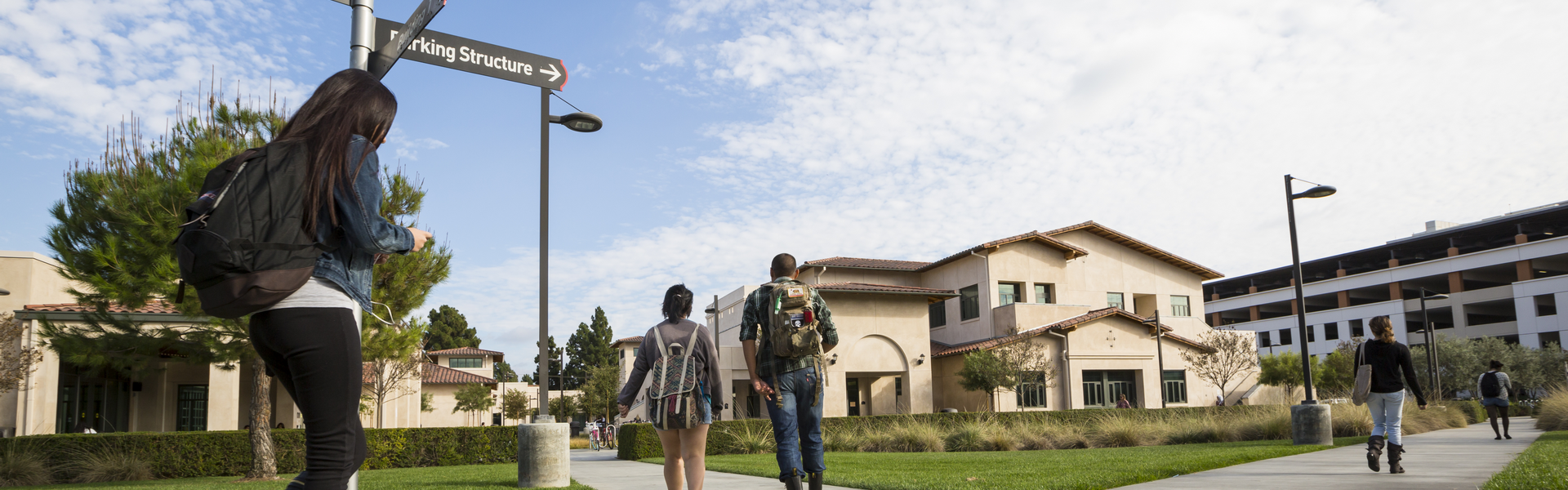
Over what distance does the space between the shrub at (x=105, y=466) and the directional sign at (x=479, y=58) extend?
44.9 ft

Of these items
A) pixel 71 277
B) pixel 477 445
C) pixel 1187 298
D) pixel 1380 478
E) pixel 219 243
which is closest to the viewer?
pixel 219 243

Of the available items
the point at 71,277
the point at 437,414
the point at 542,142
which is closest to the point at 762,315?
the point at 542,142

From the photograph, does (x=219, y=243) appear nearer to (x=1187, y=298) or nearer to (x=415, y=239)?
(x=415, y=239)

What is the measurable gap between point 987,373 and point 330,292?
3097 cm

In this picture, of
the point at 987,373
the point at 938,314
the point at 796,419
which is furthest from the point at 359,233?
the point at 938,314

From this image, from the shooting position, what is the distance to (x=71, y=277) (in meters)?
14.8

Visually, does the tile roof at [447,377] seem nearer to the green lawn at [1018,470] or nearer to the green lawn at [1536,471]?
the green lawn at [1018,470]

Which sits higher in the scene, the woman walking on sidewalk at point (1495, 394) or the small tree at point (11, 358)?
the small tree at point (11, 358)

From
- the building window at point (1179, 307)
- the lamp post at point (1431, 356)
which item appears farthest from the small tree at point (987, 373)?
the building window at point (1179, 307)

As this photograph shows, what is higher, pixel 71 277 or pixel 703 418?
pixel 71 277

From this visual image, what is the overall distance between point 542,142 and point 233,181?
7635 mm

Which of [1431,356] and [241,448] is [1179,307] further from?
[241,448]

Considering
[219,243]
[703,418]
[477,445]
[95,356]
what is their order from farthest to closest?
1. [477,445]
2. [95,356]
3. [703,418]
4. [219,243]

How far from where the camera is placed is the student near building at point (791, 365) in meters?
5.54
